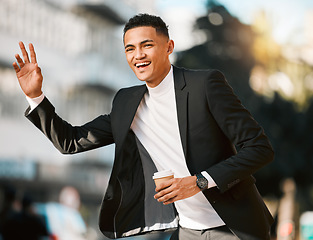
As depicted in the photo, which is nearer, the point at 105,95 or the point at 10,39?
the point at 10,39

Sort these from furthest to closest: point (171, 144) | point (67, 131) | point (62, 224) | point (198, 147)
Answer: point (62, 224) → point (67, 131) → point (171, 144) → point (198, 147)

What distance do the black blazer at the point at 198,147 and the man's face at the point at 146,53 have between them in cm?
14

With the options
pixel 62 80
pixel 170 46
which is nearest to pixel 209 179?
pixel 170 46

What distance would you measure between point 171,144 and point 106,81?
85.2 ft

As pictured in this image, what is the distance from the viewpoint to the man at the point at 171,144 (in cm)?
299

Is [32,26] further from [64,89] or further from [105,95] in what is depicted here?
[105,95]

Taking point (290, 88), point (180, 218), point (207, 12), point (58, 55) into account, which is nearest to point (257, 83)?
point (290, 88)

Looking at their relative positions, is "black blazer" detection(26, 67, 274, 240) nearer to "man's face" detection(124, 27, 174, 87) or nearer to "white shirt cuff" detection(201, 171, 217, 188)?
"white shirt cuff" detection(201, 171, 217, 188)

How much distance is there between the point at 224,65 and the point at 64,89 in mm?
7920

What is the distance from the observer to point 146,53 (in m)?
3.23

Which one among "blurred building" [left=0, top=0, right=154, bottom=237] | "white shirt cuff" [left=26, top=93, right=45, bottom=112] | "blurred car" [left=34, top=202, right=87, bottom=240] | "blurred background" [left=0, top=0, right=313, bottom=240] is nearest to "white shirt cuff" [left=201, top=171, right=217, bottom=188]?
"white shirt cuff" [left=26, top=93, right=45, bottom=112]

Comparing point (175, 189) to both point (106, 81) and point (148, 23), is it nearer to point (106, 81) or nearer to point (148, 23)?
point (148, 23)

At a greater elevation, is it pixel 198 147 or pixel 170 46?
pixel 170 46

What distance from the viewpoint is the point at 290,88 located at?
22.8 meters
